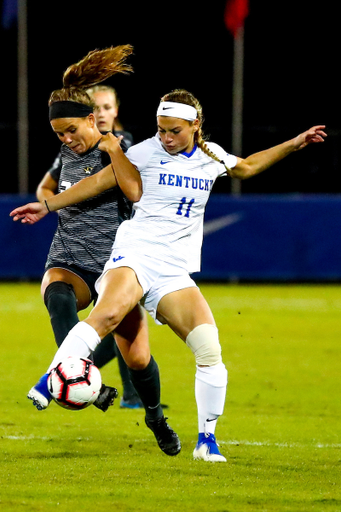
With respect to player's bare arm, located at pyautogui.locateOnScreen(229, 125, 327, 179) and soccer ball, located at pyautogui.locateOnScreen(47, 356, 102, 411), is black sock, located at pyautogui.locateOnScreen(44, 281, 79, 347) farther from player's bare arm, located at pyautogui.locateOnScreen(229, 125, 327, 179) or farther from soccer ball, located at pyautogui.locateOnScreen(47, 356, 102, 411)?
player's bare arm, located at pyautogui.locateOnScreen(229, 125, 327, 179)

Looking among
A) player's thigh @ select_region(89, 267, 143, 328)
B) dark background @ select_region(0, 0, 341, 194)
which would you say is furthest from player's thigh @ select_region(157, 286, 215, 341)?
dark background @ select_region(0, 0, 341, 194)

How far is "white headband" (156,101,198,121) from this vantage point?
5.20 meters

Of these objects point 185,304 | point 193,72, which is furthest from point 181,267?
point 193,72

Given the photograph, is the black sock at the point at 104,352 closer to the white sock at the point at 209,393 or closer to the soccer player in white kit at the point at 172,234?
the soccer player in white kit at the point at 172,234

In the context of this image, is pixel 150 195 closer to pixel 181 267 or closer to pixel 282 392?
pixel 181 267

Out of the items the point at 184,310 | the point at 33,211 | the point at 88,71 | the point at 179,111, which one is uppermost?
the point at 88,71

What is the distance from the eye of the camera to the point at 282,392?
25.5 ft

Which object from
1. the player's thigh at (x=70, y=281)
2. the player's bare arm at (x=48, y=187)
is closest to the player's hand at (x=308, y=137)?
the player's thigh at (x=70, y=281)

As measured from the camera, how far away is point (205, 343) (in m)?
5.11

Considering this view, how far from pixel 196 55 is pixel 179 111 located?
3008 centimetres

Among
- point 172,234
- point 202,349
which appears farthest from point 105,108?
point 202,349

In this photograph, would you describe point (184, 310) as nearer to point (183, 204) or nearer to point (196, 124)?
point (183, 204)

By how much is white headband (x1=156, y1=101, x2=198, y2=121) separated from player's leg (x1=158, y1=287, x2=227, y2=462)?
0.94 metres

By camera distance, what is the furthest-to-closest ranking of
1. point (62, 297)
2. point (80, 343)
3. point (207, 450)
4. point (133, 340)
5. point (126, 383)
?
Result: point (126, 383), point (62, 297), point (133, 340), point (207, 450), point (80, 343)
